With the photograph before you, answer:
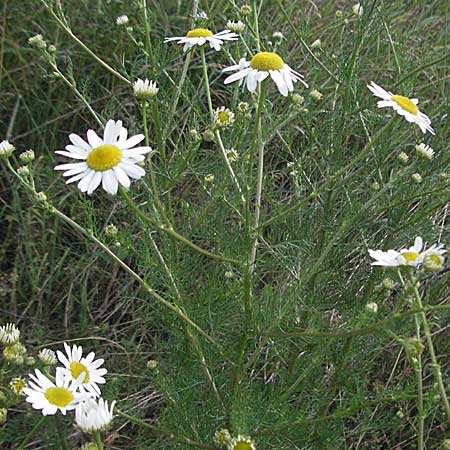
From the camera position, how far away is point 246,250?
4.93ft

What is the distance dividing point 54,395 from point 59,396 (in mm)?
11

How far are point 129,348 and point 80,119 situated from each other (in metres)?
1.17

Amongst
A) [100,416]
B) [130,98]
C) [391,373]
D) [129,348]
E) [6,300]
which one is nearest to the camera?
[100,416]

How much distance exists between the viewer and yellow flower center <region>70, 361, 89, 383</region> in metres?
1.62

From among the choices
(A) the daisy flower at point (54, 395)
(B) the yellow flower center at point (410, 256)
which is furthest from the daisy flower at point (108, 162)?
(B) the yellow flower center at point (410, 256)

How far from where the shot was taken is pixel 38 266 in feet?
9.10

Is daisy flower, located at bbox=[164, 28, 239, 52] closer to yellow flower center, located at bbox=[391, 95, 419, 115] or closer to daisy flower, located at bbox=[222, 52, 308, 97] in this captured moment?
daisy flower, located at bbox=[222, 52, 308, 97]

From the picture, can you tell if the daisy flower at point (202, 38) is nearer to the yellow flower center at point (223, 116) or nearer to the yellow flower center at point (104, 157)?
the yellow flower center at point (223, 116)

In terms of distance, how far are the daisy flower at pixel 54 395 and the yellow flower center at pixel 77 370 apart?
0.07 metres

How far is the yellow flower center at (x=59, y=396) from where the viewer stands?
1.46 metres

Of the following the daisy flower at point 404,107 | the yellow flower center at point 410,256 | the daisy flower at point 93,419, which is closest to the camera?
the daisy flower at point 93,419

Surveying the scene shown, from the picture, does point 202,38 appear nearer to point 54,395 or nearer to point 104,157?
point 104,157

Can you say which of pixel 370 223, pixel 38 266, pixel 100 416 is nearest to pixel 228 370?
pixel 370 223

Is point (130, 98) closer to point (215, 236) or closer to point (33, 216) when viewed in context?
point (33, 216)
